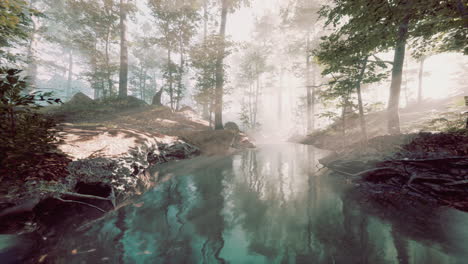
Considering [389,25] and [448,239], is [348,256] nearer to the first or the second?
[448,239]

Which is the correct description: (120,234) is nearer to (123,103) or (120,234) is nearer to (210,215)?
(210,215)

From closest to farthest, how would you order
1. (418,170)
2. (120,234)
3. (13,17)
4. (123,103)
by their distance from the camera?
(120,234)
(13,17)
(418,170)
(123,103)

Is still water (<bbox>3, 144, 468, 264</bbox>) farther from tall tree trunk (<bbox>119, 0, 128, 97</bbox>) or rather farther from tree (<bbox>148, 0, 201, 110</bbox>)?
tall tree trunk (<bbox>119, 0, 128, 97</bbox>)

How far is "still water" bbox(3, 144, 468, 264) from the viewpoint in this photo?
8.83 feet

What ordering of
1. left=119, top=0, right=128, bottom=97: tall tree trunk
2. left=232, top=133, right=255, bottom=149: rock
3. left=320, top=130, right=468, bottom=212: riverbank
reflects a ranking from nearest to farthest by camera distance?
left=320, top=130, right=468, bottom=212: riverbank < left=232, top=133, right=255, bottom=149: rock < left=119, top=0, right=128, bottom=97: tall tree trunk

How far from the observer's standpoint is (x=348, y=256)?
8.86 ft

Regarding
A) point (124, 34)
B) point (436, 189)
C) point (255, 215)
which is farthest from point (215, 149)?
point (124, 34)

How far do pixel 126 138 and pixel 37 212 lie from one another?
3.68 m

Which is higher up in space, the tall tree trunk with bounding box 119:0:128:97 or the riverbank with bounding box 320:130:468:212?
the tall tree trunk with bounding box 119:0:128:97

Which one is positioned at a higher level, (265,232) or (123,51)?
(123,51)

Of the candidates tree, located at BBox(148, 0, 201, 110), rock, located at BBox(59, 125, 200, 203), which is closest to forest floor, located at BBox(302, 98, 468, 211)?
rock, located at BBox(59, 125, 200, 203)

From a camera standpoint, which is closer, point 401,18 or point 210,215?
point 210,215

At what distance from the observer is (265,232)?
340 cm

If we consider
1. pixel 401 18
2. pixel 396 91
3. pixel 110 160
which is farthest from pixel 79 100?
pixel 396 91
